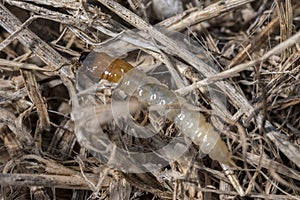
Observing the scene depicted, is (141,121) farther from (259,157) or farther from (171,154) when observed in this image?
(259,157)

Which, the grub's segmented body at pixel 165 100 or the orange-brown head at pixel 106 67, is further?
the orange-brown head at pixel 106 67

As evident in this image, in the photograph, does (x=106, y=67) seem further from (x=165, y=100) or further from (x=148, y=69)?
(x=165, y=100)

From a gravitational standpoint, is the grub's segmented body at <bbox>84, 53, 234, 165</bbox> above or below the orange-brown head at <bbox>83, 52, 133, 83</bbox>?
below

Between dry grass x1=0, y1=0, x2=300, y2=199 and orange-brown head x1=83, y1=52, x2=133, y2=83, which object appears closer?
dry grass x1=0, y1=0, x2=300, y2=199

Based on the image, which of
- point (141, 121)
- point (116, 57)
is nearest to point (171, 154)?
point (141, 121)
